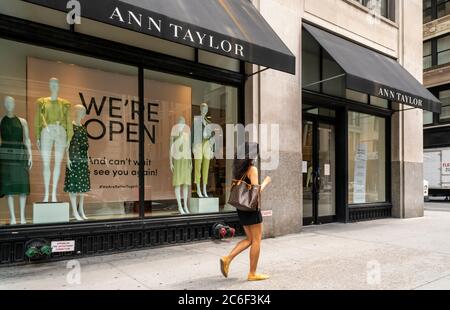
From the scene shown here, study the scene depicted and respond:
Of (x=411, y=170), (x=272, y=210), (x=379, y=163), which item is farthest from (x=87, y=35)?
(x=411, y=170)

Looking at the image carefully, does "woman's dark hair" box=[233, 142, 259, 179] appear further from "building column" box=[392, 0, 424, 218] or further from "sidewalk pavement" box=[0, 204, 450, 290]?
"building column" box=[392, 0, 424, 218]

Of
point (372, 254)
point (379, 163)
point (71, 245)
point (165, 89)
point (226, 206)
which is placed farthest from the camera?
point (379, 163)

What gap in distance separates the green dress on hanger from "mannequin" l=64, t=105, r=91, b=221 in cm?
68

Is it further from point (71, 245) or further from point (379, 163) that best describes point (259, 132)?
point (379, 163)

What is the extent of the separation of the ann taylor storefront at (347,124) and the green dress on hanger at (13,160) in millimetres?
6378

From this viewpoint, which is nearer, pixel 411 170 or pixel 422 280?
pixel 422 280

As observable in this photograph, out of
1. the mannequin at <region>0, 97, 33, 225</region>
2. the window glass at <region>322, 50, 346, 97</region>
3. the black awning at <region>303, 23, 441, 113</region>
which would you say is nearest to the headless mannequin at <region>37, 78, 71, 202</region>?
the mannequin at <region>0, 97, 33, 225</region>

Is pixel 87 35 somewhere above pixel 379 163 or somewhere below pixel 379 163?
above

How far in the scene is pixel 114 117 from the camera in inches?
288

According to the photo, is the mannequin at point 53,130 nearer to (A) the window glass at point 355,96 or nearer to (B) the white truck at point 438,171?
(A) the window glass at point 355,96

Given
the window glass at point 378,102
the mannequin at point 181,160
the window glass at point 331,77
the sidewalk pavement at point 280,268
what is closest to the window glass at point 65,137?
the mannequin at point 181,160

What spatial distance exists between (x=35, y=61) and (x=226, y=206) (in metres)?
4.51

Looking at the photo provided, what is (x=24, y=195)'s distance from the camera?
6.40m

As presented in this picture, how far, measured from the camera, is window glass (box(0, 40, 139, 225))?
20.7ft
